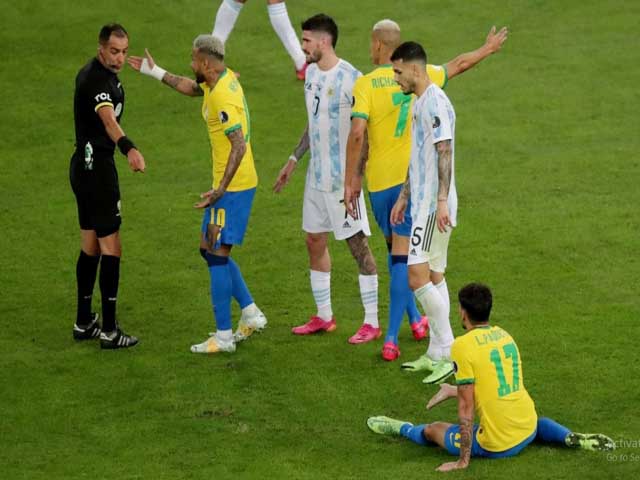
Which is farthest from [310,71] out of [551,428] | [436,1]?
[436,1]

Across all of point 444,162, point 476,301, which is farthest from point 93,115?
point 476,301

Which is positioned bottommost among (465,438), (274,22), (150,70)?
(465,438)

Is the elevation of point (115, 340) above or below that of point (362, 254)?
below

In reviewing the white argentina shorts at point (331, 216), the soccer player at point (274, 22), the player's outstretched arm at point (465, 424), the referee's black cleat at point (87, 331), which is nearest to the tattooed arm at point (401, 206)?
the white argentina shorts at point (331, 216)

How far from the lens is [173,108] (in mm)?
17266

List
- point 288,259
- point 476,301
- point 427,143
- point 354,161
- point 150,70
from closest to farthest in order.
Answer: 1. point 476,301
2. point 427,143
3. point 354,161
4. point 150,70
5. point 288,259

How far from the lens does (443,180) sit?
9.05 m

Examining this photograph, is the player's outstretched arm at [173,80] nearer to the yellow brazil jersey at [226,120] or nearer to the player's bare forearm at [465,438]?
the yellow brazil jersey at [226,120]

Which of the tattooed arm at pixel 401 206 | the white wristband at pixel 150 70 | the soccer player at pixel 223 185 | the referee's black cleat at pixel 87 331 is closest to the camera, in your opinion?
the tattooed arm at pixel 401 206

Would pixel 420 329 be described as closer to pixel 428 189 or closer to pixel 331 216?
pixel 331 216

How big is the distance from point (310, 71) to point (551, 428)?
12.9 ft

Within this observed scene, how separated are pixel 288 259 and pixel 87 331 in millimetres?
2489

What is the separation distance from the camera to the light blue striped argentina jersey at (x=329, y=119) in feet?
33.8

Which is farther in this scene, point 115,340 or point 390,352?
point 115,340
